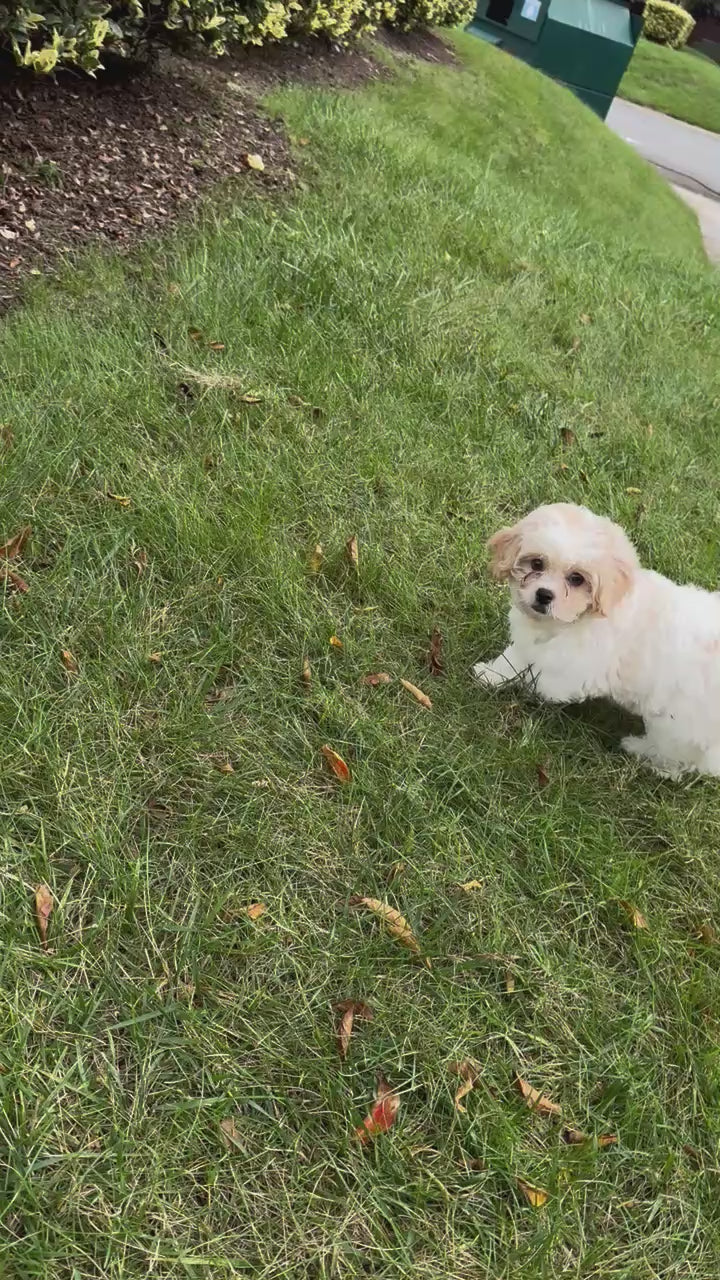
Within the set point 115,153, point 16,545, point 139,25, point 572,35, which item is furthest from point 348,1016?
point 572,35

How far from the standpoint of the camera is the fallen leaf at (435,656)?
2.89 meters

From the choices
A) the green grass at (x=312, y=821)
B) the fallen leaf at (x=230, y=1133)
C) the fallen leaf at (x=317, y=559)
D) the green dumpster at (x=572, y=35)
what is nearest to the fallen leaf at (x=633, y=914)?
the green grass at (x=312, y=821)

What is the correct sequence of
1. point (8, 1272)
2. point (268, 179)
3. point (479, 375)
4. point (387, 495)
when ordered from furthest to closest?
point (268, 179), point (479, 375), point (387, 495), point (8, 1272)

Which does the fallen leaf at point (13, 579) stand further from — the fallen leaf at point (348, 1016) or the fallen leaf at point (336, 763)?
the fallen leaf at point (348, 1016)

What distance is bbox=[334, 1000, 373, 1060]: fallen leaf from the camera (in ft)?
6.24

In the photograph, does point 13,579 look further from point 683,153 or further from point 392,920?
point 683,153

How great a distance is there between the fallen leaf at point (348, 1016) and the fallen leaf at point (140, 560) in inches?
59.1

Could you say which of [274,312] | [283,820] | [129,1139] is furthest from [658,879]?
[274,312]

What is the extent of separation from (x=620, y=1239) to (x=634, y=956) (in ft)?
2.15

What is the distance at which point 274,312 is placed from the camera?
155 inches

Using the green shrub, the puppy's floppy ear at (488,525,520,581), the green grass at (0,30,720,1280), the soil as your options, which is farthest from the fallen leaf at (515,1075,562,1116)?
the green shrub

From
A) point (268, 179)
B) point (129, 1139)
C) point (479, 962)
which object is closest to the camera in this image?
point (129, 1139)

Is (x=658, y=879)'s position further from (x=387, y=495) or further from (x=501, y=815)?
(x=387, y=495)

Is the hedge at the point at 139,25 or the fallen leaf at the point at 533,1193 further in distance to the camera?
the hedge at the point at 139,25
